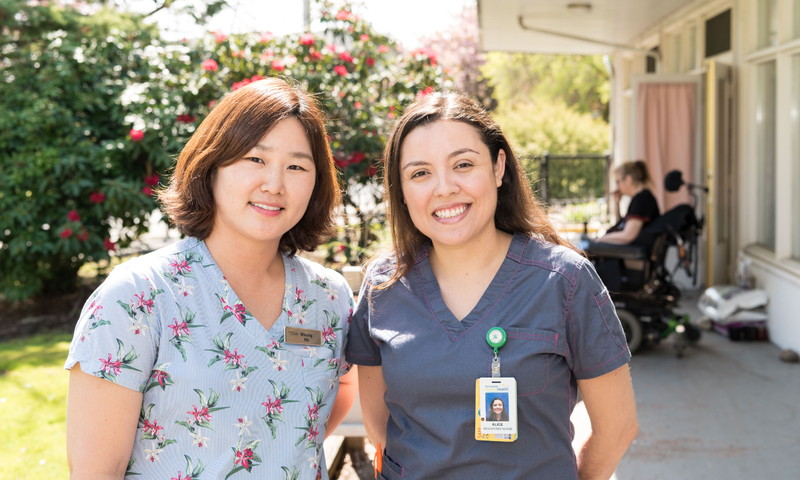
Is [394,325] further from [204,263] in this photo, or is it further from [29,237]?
[29,237]

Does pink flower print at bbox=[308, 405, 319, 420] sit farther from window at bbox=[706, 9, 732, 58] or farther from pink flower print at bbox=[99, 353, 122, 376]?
window at bbox=[706, 9, 732, 58]

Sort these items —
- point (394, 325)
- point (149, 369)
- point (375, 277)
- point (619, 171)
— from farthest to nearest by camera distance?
point (619, 171) < point (375, 277) < point (394, 325) < point (149, 369)

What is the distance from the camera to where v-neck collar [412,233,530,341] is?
6.02 feet

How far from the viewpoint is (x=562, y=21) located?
1020 centimetres

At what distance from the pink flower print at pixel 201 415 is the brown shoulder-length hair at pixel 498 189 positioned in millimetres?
545

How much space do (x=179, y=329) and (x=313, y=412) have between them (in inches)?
15.5

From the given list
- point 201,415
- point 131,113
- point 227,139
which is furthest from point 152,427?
point 131,113

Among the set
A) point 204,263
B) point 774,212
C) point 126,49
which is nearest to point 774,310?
point 774,212

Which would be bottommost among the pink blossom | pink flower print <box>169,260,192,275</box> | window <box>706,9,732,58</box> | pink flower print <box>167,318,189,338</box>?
pink flower print <box>167,318,189,338</box>

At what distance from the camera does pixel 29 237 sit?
658 centimetres

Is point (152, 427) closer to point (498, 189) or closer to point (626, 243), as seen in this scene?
point (498, 189)

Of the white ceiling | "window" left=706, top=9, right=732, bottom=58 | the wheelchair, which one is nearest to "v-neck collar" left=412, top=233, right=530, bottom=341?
the wheelchair

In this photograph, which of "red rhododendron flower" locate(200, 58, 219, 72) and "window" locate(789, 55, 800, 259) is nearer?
"red rhododendron flower" locate(200, 58, 219, 72)

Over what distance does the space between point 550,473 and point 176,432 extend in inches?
33.8
